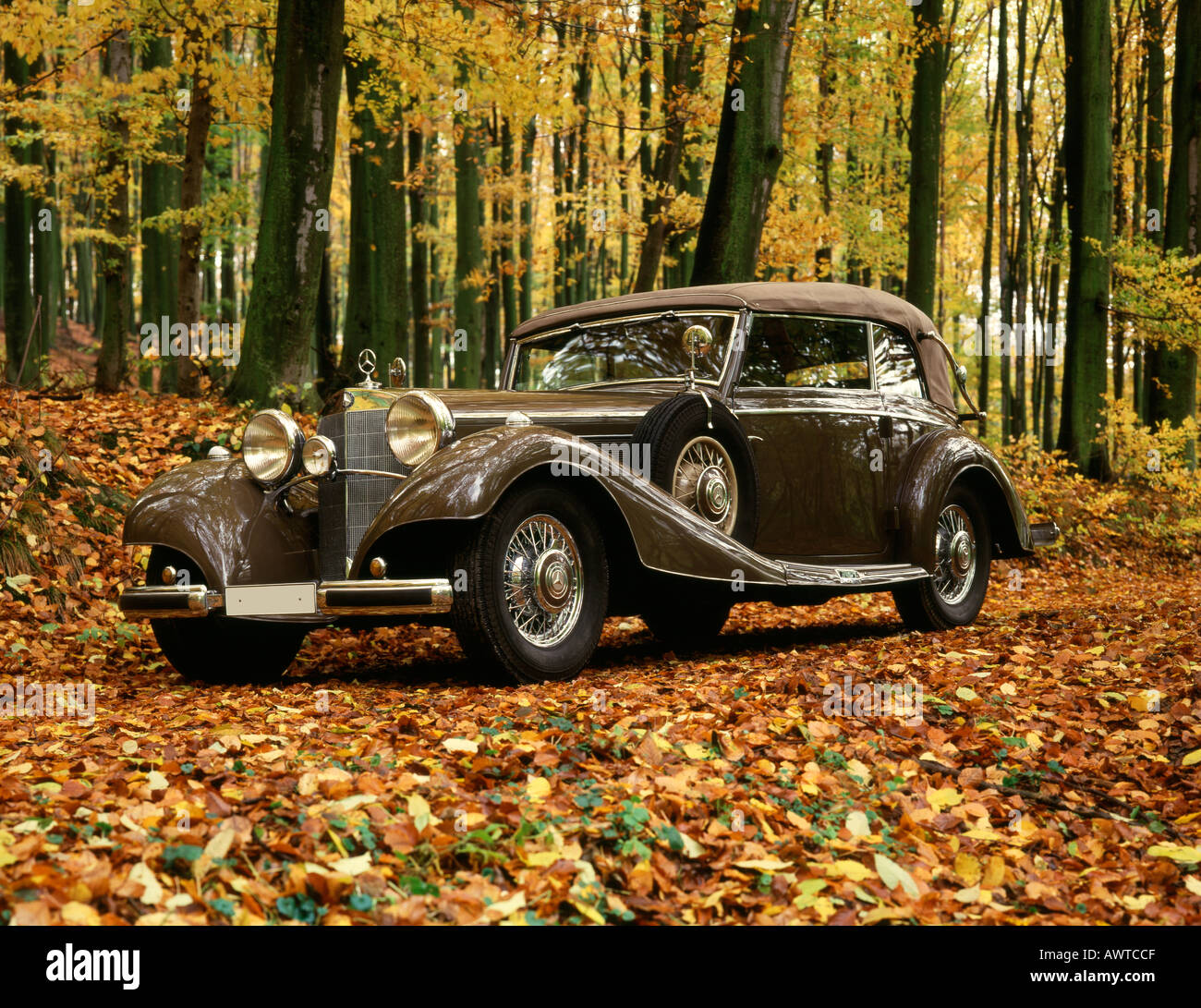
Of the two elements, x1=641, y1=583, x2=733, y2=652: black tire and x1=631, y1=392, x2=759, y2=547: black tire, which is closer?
x1=631, y1=392, x2=759, y2=547: black tire

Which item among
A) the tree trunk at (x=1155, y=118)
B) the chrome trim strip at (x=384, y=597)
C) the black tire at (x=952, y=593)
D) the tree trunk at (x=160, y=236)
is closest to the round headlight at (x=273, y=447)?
the chrome trim strip at (x=384, y=597)

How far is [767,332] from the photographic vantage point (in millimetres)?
6633

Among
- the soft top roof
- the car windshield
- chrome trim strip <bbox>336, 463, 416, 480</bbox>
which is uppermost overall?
the soft top roof

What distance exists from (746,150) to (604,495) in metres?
6.48

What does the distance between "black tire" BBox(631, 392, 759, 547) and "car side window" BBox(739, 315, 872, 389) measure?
1.87ft

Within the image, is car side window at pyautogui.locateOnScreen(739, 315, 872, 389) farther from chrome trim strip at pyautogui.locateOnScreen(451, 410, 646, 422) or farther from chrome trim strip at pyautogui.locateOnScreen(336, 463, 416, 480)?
chrome trim strip at pyautogui.locateOnScreen(336, 463, 416, 480)

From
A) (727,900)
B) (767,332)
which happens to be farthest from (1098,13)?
(727,900)

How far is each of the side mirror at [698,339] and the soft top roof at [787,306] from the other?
0.44 meters

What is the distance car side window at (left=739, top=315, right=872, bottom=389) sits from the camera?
258 inches

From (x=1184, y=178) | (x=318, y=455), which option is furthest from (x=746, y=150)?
(x=1184, y=178)

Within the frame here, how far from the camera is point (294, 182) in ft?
30.4

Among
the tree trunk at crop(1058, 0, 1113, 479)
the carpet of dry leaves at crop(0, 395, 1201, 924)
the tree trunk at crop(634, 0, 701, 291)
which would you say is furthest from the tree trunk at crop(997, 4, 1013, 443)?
the carpet of dry leaves at crop(0, 395, 1201, 924)

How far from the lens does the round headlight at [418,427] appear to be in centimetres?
514

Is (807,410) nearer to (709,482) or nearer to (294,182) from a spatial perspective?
(709,482)
